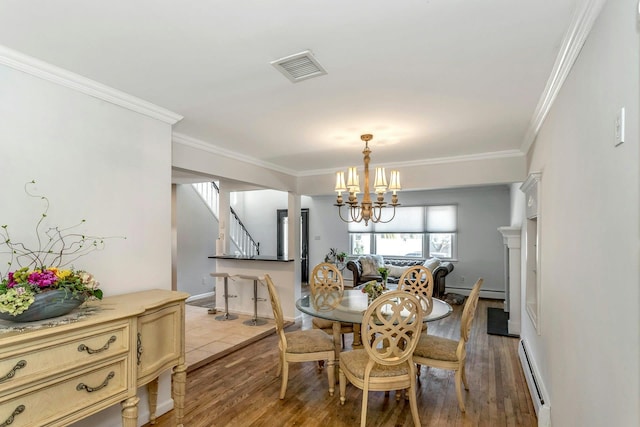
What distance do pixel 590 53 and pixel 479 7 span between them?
22.5 inches

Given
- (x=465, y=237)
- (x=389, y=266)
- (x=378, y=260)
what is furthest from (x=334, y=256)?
(x=465, y=237)

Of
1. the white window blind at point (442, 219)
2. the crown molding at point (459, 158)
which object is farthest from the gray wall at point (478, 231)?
the crown molding at point (459, 158)

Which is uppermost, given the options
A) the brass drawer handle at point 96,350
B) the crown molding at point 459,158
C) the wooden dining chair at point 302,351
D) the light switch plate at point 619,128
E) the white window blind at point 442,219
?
the crown molding at point 459,158

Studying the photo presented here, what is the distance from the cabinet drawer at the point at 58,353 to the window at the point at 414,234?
7.00 meters

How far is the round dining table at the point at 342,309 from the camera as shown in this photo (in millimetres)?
2912

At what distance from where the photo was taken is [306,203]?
9.29m

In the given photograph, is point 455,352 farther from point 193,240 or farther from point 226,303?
point 193,240

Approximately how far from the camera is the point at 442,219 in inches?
302

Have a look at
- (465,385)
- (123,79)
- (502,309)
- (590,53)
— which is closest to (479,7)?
(590,53)

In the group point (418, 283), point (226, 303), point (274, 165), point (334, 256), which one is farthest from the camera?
point (334, 256)

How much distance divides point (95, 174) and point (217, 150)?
163cm

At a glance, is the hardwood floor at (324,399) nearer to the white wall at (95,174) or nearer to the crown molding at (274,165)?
the white wall at (95,174)

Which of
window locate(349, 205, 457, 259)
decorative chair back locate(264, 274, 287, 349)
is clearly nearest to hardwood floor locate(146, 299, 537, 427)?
decorative chair back locate(264, 274, 287, 349)

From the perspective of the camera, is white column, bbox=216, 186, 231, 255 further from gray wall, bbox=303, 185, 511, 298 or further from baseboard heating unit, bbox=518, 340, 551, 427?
baseboard heating unit, bbox=518, 340, 551, 427
